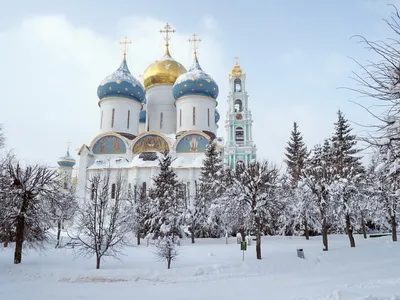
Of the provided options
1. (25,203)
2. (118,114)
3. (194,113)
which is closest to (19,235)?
(25,203)

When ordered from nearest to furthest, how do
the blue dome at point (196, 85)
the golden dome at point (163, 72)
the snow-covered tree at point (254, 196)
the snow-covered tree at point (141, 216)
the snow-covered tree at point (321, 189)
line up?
1. the snow-covered tree at point (254, 196)
2. the snow-covered tree at point (321, 189)
3. the snow-covered tree at point (141, 216)
4. the blue dome at point (196, 85)
5. the golden dome at point (163, 72)

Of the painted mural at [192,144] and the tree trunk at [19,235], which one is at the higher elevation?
the painted mural at [192,144]

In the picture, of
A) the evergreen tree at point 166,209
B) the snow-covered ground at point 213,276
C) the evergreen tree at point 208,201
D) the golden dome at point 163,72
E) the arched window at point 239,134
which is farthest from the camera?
the arched window at point 239,134

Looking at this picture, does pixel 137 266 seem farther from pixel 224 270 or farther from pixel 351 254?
pixel 351 254

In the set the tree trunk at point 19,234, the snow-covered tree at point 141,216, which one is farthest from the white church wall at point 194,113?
the tree trunk at point 19,234

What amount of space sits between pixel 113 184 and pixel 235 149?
753 inches

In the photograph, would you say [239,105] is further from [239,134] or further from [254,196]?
[254,196]

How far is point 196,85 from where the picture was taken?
129 ft

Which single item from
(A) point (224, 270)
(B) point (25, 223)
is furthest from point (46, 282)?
(A) point (224, 270)

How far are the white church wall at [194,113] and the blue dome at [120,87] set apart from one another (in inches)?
209

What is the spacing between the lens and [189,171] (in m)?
34.6

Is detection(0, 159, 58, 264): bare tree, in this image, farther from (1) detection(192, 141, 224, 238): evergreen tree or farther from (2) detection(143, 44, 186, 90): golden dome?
(2) detection(143, 44, 186, 90): golden dome

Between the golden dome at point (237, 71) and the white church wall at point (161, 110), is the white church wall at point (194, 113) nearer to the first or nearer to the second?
the white church wall at point (161, 110)

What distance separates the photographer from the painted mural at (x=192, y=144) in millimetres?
36438
